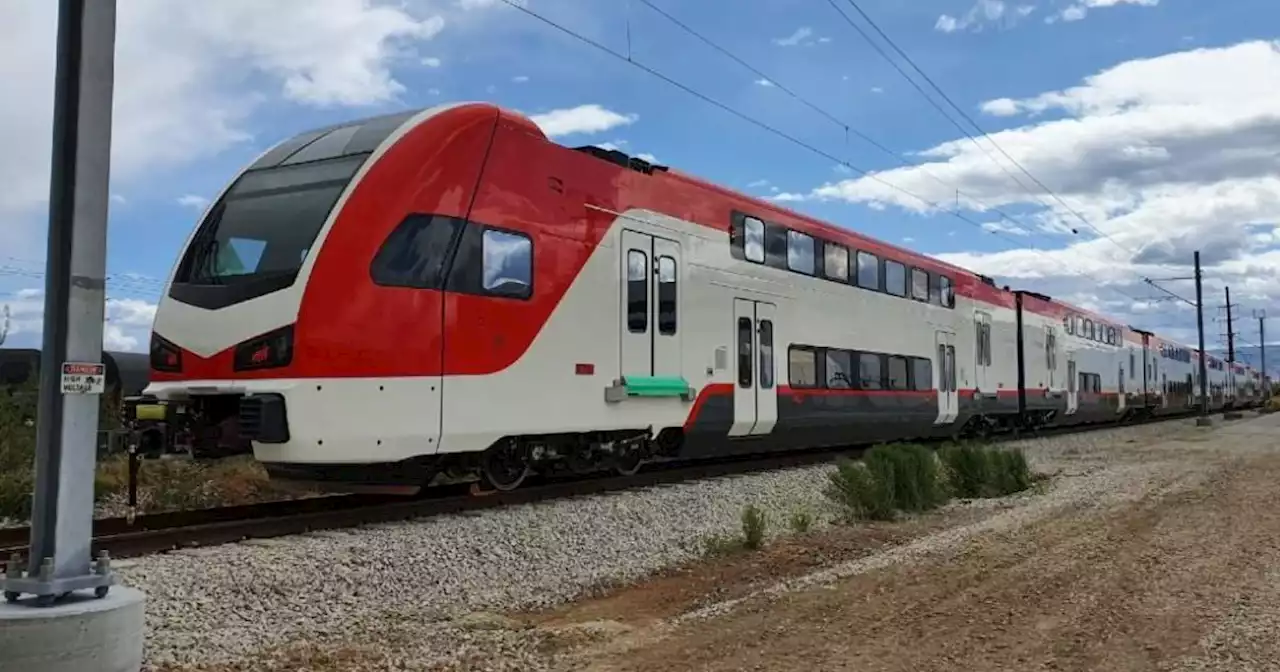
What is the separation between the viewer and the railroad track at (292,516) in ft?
25.1

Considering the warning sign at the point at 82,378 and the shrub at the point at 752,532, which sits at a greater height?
the warning sign at the point at 82,378

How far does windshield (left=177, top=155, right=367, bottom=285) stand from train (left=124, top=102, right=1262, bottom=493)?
2cm

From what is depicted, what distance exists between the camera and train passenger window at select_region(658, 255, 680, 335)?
40.1 ft

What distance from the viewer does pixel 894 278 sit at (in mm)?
18984

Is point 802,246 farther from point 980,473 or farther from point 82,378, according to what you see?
point 82,378

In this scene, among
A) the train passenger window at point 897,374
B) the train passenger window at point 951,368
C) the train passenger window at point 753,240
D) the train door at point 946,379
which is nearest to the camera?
the train passenger window at point 753,240

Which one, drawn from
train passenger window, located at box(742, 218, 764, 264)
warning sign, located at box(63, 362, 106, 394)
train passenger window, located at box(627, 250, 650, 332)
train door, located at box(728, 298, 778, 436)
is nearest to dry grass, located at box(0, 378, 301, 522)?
train passenger window, located at box(627, 250, 650, 332)

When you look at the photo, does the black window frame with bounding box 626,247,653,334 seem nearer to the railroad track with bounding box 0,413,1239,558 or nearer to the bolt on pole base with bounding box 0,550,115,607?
the railroad track with bounding box 0,413,1239,558

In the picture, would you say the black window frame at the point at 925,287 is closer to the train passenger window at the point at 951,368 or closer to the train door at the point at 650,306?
the train passenger window at the point at 951,368

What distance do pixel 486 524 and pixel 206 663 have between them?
13.0 feet

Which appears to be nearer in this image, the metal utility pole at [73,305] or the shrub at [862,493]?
the metal utility pole at [73,305]

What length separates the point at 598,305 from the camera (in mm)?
11180

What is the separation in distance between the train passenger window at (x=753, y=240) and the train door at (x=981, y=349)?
9.74 metres

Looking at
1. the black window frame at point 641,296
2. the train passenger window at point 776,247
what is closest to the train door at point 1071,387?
the train passenger window at point 776,247
